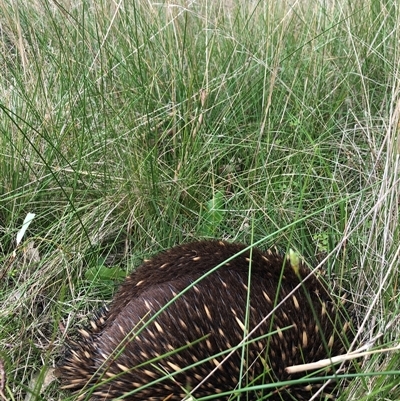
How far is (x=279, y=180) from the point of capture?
1384 mm

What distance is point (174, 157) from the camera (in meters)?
1.45

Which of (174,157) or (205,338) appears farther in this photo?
(174,157)

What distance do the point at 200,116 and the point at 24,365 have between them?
2.27 ft

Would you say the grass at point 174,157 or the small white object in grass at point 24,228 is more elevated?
the small white object in grass at point 24,228

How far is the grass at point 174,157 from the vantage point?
121 cm

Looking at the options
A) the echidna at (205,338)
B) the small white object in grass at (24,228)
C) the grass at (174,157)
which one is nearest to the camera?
the small white object in grass at (24,228)

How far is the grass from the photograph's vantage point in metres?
1.21

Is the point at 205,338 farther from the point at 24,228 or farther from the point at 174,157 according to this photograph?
the point at 174,157

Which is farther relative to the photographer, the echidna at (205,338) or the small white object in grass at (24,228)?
the echidna at (205,338)

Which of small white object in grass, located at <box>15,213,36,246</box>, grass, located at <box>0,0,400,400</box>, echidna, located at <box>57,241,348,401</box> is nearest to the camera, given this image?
small white object in grass, located at <box>15,213,36,246</box>

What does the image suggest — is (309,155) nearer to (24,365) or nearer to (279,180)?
(279,180)

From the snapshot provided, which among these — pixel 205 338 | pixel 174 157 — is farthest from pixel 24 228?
→ pixel 174 157

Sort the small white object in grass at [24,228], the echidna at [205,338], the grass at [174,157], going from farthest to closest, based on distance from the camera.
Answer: the grass at [174,157], the echidna at [205,338], the small white object in grass at [24,228]

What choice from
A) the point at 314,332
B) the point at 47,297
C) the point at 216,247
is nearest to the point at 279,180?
the point at 216,247
